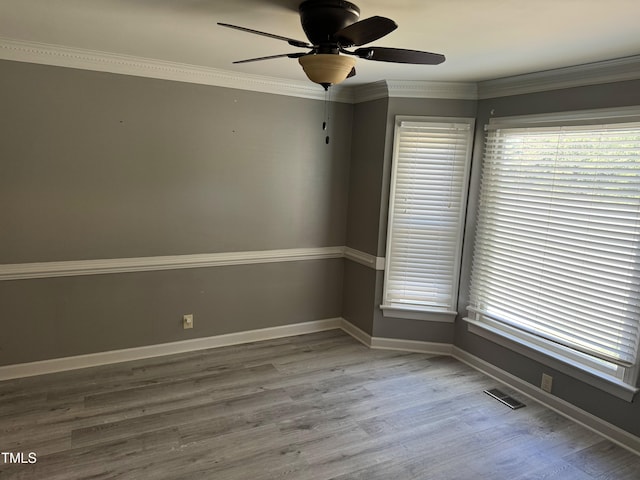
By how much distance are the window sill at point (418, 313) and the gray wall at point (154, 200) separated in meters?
0.74

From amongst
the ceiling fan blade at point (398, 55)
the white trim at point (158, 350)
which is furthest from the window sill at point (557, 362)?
the ceiling fan blade at point (398, 55)

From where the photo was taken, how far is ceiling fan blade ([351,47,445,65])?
1.91m

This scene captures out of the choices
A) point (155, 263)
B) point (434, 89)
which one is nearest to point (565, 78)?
point (434, 89)

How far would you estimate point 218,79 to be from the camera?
3.63 metres

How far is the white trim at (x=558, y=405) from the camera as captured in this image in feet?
9.07

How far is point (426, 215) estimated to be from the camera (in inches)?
151

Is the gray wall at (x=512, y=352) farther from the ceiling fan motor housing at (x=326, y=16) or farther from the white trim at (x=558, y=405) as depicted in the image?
the ceiling fan motor housing at (x=326, y=16)

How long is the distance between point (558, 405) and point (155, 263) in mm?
3223

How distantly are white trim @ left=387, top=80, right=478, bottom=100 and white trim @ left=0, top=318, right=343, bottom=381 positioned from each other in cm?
230

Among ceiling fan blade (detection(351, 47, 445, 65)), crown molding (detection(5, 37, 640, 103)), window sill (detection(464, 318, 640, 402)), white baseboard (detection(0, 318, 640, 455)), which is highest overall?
crown molding (detection(5, 37, 640, 103))

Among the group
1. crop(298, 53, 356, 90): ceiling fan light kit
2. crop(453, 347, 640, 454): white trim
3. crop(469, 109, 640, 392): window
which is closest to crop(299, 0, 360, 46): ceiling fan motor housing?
crop(298, 53, 356, 90): ceiling fan light kit

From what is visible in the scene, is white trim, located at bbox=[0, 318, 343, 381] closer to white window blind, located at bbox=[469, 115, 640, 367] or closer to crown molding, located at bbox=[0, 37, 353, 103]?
white window blind, located at bbox=[469, 115, 640, 367]

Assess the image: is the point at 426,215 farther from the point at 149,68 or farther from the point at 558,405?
the point at 149,68

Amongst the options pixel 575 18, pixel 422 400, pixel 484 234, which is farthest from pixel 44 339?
pixel 575 18
